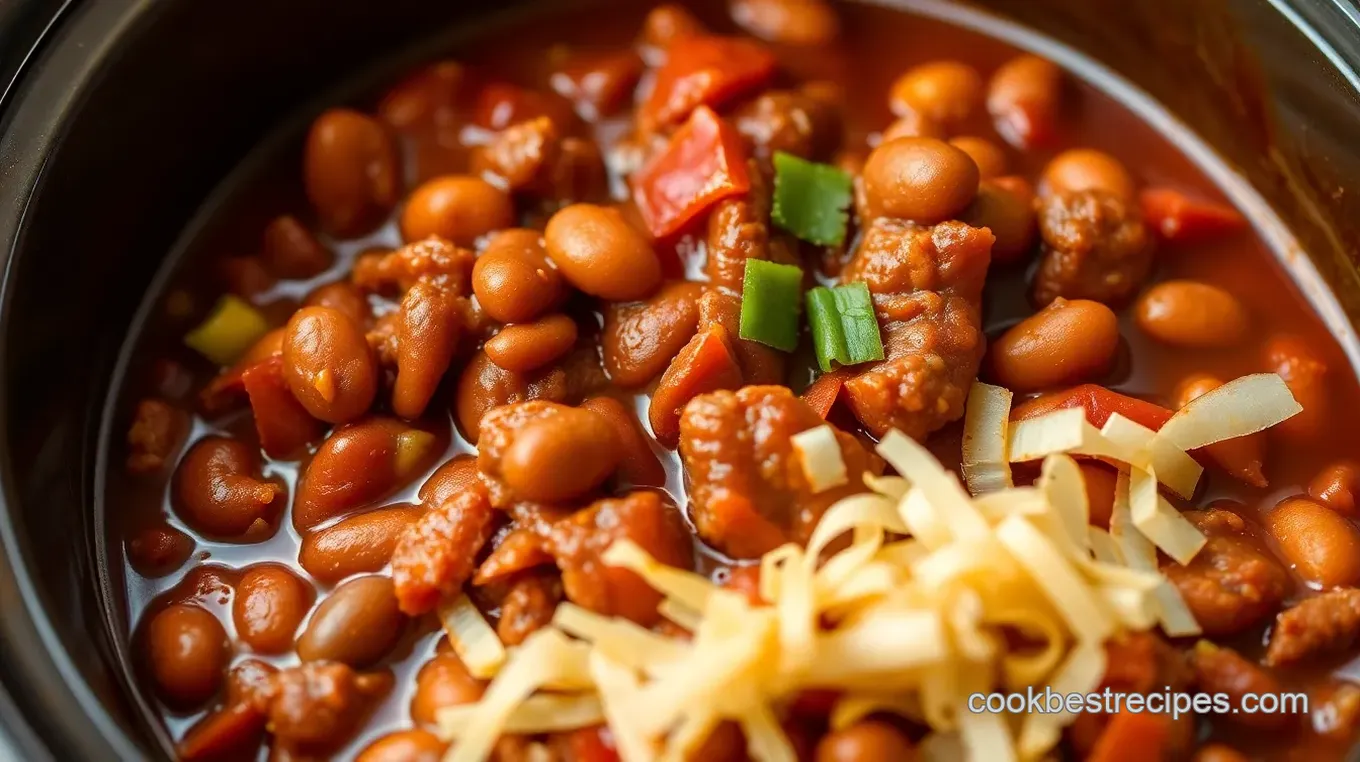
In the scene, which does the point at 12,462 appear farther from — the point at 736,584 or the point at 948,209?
the point at 948,209

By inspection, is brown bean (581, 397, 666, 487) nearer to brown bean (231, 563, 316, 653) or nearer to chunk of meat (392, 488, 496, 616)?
chunk of meat (392, 488, 496, 616)

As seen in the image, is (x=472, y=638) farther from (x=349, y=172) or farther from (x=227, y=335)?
(x=349, y=172)

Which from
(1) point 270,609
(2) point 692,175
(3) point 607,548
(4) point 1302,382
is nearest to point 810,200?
(2) point 692,175

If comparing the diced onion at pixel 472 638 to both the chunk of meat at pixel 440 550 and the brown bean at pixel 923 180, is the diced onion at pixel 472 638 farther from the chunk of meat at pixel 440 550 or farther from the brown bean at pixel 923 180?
the brown bean at pixel 923 180

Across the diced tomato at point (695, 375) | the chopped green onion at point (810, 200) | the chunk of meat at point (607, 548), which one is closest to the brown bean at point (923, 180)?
the chopped green onion at point (810, 200)

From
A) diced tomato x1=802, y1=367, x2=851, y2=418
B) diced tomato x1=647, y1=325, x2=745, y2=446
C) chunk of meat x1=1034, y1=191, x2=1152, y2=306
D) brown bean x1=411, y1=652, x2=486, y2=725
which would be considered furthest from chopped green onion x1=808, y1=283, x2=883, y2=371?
brown bean x1=411, y1=652, x2=486, y2=725

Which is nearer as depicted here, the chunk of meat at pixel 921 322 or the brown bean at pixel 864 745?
the brown bean at pixel 864 745
